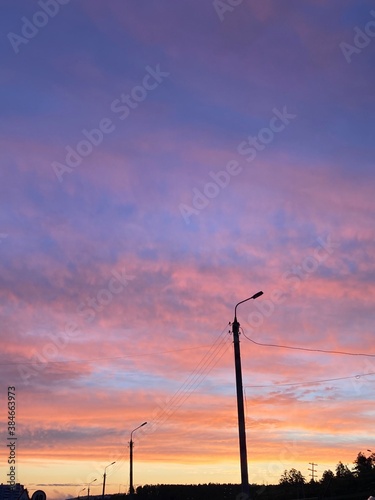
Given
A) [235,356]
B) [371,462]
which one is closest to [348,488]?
[371,462]

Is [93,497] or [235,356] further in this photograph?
[93,497]

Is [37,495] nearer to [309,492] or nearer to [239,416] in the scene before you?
[239,416]

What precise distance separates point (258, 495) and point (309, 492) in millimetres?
14142

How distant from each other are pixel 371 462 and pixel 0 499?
429ft

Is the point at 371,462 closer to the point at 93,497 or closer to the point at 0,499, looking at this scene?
the point at 93,497

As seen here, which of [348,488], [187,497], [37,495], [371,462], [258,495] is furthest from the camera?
[187,497]

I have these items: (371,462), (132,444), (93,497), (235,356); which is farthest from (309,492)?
(235,356)

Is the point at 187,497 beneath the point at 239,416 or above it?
above

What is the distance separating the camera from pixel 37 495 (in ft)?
80.0

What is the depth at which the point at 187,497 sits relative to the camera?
195 m

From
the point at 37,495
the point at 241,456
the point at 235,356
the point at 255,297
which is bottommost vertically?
the point at 37,495

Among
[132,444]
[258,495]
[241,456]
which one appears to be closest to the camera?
[241,456]

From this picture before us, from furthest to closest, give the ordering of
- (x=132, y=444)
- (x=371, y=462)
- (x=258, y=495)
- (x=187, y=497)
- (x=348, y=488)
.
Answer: (x=187, y=497)
(x=371, y=462)
(x=258, y=495)
(x=348, y=488)
(x=132, y=444)

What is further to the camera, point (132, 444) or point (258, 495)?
point (258, 495)
